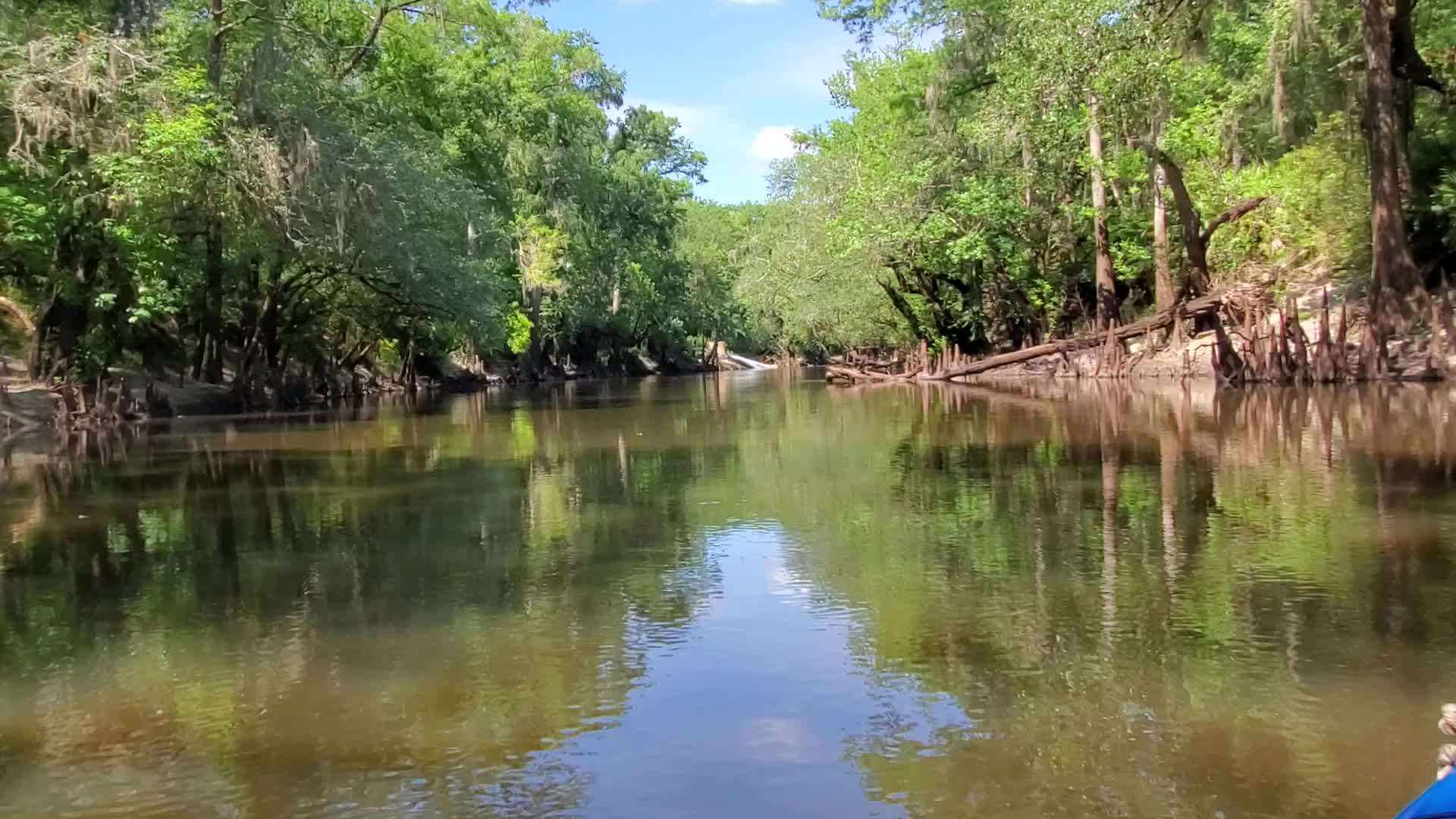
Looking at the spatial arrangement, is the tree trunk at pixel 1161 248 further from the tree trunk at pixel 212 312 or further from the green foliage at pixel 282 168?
the tree trunk at pixel 212 312

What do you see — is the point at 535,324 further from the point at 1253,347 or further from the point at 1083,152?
the point at 1253,347

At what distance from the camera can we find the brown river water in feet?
14.2

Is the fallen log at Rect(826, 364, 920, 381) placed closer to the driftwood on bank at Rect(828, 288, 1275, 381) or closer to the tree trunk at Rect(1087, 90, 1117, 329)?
the driftwood on bank at Rect(828, 288, 1275, 381)

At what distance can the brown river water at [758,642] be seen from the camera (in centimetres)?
432

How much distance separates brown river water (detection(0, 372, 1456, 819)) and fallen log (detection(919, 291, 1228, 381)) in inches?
574

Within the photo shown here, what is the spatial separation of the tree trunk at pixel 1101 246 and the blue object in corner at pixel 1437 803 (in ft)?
98.4

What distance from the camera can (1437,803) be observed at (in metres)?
2.05

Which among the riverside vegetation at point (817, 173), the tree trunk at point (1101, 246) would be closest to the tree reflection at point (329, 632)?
the riverside vegetation at point (817, 173)

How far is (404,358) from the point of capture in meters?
48.7

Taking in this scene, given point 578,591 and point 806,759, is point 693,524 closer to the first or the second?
point 578,591

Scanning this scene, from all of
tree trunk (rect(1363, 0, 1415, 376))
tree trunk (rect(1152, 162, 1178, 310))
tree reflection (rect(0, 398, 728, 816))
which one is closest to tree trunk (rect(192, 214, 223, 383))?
tree reflection (rect(0, 398, 728, 816))

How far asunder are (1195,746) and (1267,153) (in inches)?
1308

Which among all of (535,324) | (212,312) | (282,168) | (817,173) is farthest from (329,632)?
(535,324)

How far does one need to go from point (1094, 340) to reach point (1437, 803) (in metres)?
30.8
